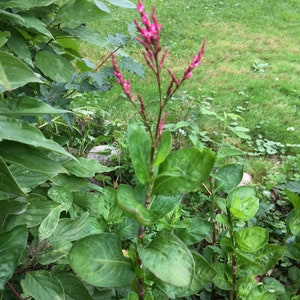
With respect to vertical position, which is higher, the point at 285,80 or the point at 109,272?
the point at 109,272

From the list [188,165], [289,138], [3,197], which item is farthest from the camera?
[289,138]

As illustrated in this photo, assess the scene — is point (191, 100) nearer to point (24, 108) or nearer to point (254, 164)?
point (254, 164)

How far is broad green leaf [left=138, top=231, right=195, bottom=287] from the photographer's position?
0.96 m

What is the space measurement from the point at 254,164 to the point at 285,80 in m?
2.14

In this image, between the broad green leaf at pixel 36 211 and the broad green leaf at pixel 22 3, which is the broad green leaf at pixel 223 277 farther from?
the broad green leaf at pixel 22 3

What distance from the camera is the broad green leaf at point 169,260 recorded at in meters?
0.96

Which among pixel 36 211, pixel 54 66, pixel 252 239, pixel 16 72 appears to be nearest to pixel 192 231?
pixel 252 239

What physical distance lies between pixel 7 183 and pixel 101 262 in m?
0.31

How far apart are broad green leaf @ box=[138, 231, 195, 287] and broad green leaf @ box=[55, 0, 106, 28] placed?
99 centimetres

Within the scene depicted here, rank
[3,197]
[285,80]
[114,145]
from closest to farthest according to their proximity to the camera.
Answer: [3,197]
[114,145]
[285,80]

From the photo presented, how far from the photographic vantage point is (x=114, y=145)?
288 centimetres

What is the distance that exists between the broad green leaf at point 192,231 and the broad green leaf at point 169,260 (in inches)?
11.8

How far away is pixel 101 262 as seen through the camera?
3.53ft

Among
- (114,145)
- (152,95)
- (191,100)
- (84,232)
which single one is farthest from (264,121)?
(84,232)
